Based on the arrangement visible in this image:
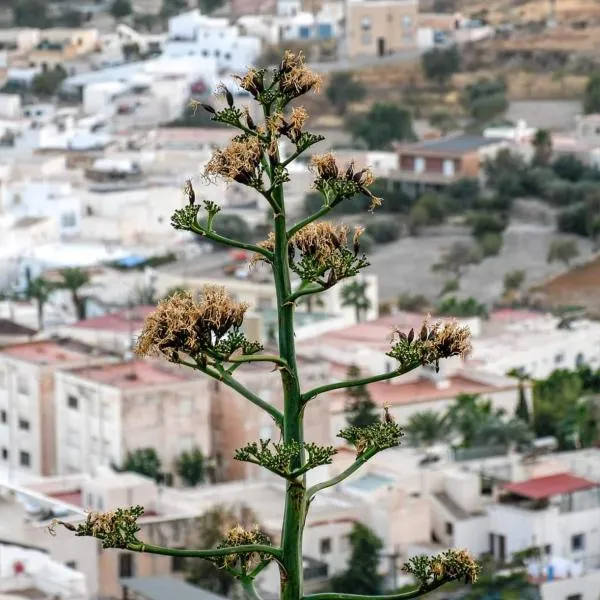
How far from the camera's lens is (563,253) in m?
61.1

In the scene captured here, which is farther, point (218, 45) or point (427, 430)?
point (218, 45)

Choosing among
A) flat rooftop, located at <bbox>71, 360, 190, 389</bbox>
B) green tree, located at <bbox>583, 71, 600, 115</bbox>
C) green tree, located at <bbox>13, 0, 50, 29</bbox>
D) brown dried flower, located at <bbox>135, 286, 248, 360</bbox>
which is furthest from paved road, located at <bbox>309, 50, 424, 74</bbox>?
brown dried flower, located at <bbox>135, 286, 248, 360</bbox>

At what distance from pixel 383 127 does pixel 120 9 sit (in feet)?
94.4

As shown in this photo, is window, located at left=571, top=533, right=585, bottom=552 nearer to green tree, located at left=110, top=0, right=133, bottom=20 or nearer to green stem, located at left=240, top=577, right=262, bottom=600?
green stem, located at left=240, top=577, right=262, bottom=600

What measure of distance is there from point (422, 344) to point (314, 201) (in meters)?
57.5

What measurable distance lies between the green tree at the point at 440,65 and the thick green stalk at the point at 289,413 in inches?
3321

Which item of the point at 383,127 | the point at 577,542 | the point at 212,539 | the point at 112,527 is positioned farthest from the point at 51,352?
the point at 383,127

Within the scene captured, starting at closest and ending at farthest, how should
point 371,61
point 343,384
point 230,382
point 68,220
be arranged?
point 230,382 → point 343,384 → point 68,220 → point 371,61

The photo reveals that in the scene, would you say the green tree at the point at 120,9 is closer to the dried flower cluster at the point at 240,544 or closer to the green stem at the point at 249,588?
→ the dried flower cluster at the point at 240,544

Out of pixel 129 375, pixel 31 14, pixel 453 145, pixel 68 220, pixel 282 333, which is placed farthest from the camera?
pixel 31 14

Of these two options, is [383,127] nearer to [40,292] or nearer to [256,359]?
[40,292]

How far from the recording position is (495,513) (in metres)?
33.2

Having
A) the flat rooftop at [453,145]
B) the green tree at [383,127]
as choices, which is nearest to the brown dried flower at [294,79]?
the flat rooftop at [453,145]

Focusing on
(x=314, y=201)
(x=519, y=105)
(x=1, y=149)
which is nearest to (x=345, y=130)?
(x=519, y=105)
